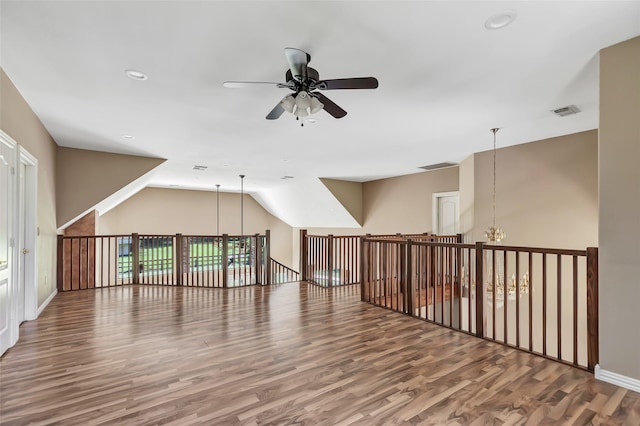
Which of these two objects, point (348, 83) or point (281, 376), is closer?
point (348, 83)

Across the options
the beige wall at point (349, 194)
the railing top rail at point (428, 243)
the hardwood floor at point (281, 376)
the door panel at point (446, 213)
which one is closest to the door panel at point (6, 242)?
the hardwood floor at point (281, 376)

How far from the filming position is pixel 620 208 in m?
2.42

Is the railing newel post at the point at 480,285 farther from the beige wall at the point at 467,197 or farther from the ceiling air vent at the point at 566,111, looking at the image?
the beige wall at the point at 467,197

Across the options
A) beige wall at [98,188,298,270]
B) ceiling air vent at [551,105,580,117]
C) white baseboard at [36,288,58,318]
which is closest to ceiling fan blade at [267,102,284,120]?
ceiling air vent at [551,105,580,117]

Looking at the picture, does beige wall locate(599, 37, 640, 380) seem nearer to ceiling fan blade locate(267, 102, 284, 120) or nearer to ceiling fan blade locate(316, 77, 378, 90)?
ceiling fan blade locate(316, 77, 378, 90)

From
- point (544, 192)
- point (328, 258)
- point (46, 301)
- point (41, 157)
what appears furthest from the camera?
point (328, 258)

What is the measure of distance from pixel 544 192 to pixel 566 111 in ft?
5.91

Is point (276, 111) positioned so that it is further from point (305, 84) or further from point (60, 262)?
point (60, 262)

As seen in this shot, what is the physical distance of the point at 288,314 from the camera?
173 inches

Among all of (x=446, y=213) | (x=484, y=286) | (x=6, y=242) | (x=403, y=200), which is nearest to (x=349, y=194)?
(x=403, y=200)

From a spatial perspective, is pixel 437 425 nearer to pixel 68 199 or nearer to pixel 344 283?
pixel 344 283

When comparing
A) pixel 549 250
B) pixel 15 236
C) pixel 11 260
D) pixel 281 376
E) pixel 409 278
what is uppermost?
pixel 15 236

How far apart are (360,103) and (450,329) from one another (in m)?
2.82

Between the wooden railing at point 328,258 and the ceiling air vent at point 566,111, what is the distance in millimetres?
3113
